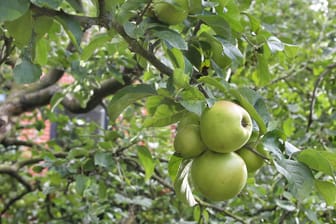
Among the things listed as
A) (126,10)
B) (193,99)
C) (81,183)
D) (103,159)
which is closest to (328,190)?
(193,99)

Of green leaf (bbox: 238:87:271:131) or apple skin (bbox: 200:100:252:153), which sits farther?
green leaf (bbox: 238:87:271:131)

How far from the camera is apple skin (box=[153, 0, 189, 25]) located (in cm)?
100

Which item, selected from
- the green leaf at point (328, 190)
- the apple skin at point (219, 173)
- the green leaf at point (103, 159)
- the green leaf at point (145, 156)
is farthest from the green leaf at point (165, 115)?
the green leaf at point (103, 159)

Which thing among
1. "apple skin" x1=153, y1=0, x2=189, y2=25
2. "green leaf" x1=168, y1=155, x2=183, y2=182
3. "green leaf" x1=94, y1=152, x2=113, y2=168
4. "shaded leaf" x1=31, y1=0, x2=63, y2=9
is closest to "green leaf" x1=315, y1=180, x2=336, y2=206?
"green leaf" x1=168, y1=155, x2=183, y2=182

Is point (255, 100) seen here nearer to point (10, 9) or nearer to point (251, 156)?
point (251, 156)

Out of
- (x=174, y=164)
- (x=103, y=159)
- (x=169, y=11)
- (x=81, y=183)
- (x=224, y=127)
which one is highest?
(x=169, y=11)

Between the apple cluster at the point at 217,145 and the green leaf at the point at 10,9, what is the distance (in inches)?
15.0

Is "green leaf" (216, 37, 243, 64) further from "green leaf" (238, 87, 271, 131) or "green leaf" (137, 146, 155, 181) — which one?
"green leaf" (137, 146, 155, 181)

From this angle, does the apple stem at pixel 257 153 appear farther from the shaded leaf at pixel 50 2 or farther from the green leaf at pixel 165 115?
the shaded leaf at pixel 50 2

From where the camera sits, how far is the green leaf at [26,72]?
1.12 meters

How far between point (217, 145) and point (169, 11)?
299 millimetres

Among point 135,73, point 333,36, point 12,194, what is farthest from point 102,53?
point 12,194

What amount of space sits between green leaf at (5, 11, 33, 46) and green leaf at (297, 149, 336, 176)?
605 mm

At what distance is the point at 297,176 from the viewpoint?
3.14 feet
